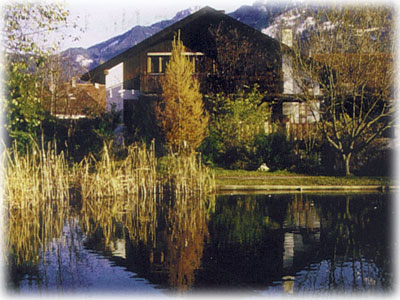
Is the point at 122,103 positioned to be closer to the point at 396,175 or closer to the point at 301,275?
the point at 396,175

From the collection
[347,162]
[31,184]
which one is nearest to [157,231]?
[31,184]

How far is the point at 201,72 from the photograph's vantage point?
36.1 m

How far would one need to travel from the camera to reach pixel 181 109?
97.6 feet

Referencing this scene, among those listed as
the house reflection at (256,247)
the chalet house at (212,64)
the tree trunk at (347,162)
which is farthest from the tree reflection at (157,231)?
the chalet house at (212,64)

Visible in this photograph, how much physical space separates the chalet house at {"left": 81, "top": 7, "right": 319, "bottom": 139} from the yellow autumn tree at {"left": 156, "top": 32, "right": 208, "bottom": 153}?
4.69 meters

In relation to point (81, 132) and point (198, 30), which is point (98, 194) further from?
point (198, 30)

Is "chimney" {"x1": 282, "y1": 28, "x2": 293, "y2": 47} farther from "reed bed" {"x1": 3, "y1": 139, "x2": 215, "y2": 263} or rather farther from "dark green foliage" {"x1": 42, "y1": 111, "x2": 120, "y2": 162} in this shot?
"dark green foliage" {"x1": 42, "y1": 111, "x2": 120, "y2": 162}

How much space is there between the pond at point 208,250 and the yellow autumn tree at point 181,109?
430 inches

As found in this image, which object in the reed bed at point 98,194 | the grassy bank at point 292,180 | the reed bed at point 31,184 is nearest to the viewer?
the reed bed at point 98,194

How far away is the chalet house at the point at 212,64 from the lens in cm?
3488

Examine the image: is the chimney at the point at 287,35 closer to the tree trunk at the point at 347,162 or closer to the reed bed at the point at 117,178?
the tree trunk at the point at 347,162

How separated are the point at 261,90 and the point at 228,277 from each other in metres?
26.3

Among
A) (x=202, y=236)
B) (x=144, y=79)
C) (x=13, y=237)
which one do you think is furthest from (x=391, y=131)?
(x=13, y=237)

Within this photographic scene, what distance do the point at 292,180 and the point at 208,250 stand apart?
12750 millimetres
